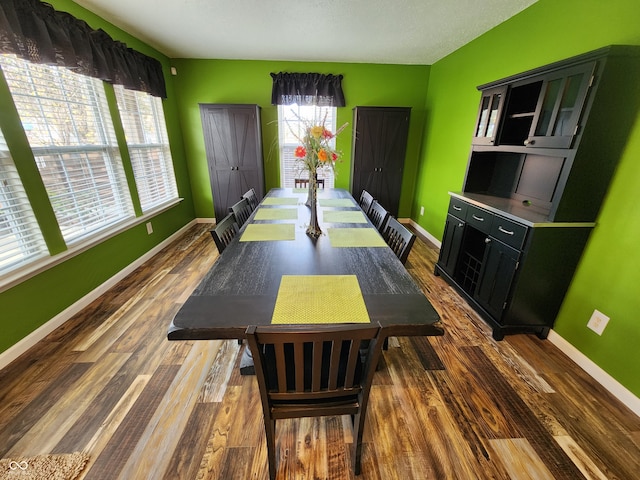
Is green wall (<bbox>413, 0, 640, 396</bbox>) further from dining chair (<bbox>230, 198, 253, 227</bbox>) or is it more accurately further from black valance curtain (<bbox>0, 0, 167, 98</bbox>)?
black valance curtain (<bbox>0, 0, 167, 98</bbox>)

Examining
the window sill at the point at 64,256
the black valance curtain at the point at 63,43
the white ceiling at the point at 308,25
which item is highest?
the white ceiling at the point at 308,25

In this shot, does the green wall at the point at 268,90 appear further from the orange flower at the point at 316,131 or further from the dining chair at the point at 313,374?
the dining chair at the point at 313,374

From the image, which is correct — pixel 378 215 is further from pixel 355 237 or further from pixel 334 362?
pixel 334 362

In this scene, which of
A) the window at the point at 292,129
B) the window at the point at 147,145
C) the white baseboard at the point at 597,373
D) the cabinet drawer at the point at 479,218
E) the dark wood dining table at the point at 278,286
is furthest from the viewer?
the window at the point at 292,129

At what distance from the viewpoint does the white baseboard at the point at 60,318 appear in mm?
1645

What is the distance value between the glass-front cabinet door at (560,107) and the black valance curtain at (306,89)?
2.69 m

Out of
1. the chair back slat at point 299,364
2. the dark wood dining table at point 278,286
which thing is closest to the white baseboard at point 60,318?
the dark wood dining table at point 278,286

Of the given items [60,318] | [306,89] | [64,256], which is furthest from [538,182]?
[60,318]

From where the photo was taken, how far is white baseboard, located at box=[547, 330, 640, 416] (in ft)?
4.68

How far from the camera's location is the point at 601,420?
1.37 m

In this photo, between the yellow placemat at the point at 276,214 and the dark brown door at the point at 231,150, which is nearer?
the yellow placemat at the point at 276,214

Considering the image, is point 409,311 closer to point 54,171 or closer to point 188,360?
point 188,360

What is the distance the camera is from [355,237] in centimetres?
173

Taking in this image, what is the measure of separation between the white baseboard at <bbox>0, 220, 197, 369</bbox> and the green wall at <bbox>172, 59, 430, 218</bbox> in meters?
2.05
